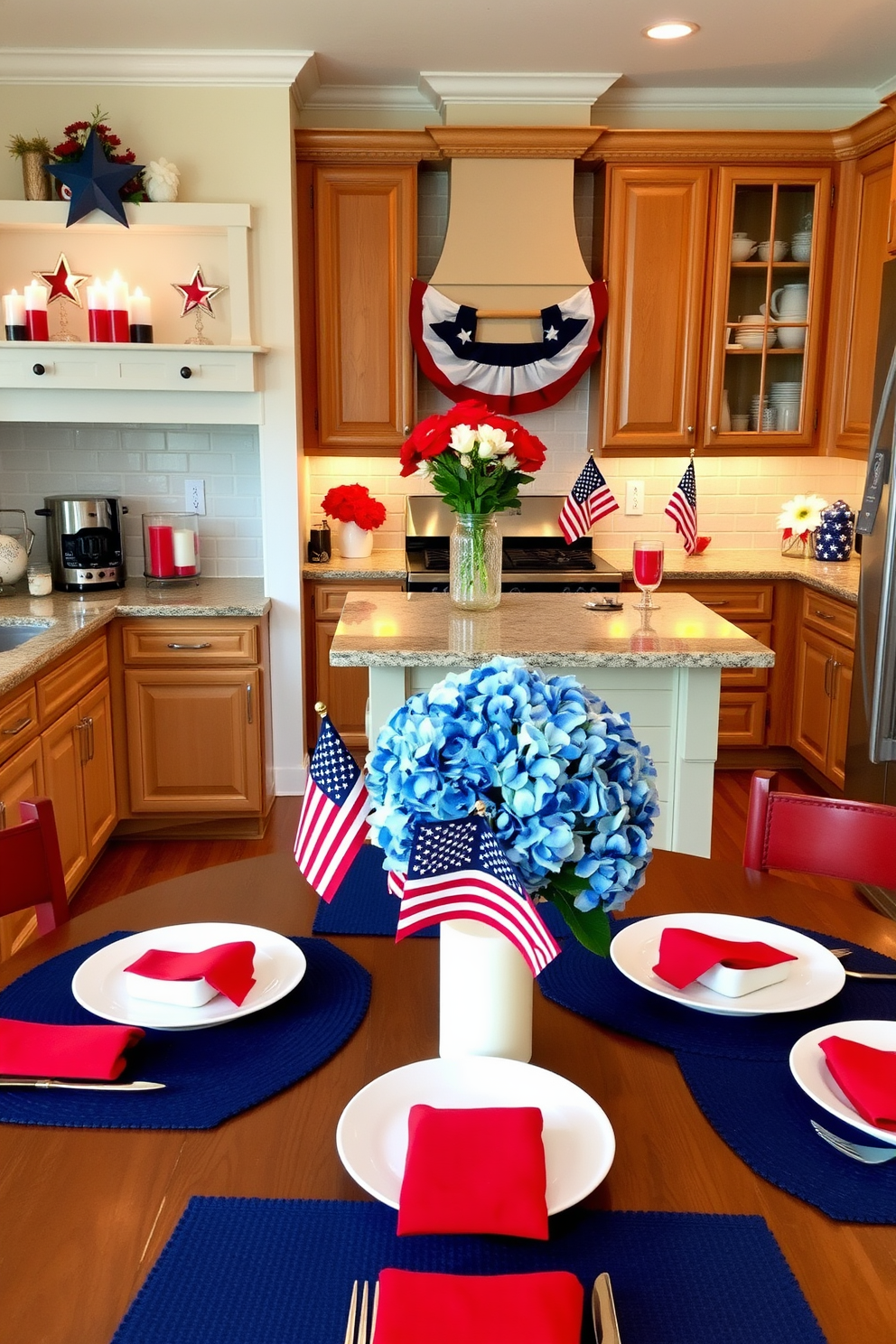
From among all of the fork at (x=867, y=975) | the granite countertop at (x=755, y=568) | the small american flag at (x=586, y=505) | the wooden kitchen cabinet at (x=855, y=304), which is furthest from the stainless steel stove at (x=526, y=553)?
the fork at (x=867, y=975)

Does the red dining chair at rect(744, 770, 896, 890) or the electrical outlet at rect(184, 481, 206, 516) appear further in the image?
the electrical outlet at rect(184, 481, 206, 516)

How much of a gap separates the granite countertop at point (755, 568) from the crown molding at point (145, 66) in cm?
228

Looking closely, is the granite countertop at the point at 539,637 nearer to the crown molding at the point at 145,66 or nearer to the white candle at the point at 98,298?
the white candle at the point at 98,298

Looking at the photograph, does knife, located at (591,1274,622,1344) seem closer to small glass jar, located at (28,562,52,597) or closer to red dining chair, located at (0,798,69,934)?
red dining chair, located at (0,798,69,934)

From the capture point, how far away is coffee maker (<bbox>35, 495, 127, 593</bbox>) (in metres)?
4.09

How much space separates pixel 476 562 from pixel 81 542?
1.78 metres

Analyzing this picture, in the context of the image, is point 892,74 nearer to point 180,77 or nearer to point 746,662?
point 180,77

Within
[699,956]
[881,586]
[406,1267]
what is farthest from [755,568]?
[406,1267]

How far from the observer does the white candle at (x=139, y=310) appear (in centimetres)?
399

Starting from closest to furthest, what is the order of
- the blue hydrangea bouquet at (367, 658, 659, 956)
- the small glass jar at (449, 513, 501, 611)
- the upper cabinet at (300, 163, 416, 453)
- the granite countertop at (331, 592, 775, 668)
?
the blue hydrangea bouquet at (367, 658, 659, 956)
the granite countertop at (331, 592, 775, 668)
the small glass jar at (449, 513, 501, 611)
the upper cabinet at (300, 163, 416, 453)

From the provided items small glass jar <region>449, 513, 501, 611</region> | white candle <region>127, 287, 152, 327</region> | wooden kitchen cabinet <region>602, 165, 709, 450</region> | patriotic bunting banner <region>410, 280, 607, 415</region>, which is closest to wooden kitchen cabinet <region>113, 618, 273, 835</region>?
white candle <region>127, 287, 152, 327</region>

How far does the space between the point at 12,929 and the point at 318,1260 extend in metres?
2.17

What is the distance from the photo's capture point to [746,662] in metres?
2.61

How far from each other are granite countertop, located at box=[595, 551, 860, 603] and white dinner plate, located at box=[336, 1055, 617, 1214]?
3287mm
